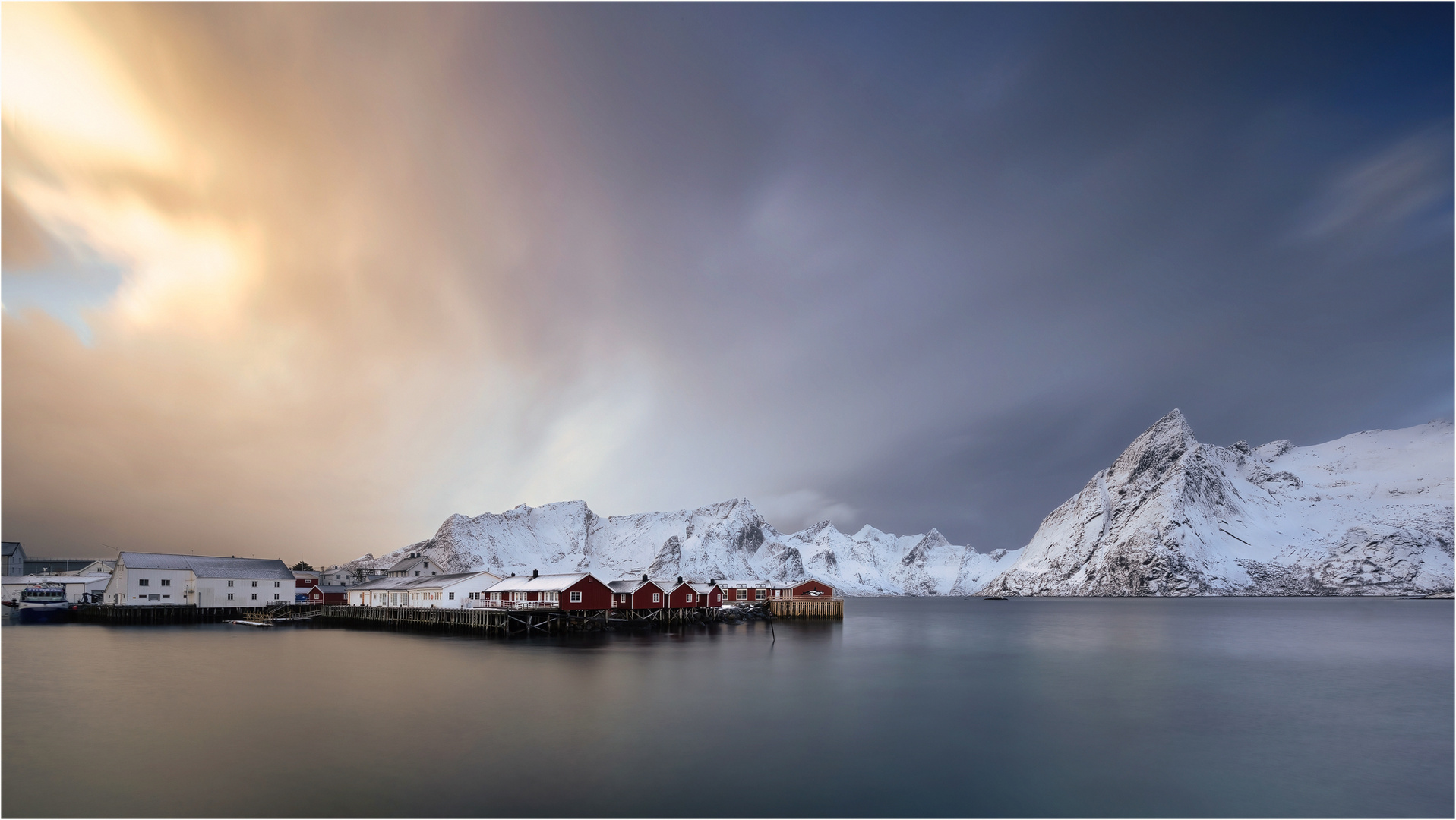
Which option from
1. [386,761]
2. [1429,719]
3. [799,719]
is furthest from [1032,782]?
[1429,719]

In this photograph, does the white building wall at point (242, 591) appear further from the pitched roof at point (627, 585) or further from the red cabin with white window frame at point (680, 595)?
the red cabin with white window frame at point (680, 595)

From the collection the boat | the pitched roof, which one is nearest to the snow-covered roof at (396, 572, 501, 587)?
the pitched roof

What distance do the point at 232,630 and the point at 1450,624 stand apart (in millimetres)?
133408

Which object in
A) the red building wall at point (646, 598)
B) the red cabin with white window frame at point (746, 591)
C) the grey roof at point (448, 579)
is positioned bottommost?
the red cabin with white window frame at point (746, 591)

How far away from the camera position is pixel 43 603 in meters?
98.2

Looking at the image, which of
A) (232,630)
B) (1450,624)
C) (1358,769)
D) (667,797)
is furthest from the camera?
(1450,624)

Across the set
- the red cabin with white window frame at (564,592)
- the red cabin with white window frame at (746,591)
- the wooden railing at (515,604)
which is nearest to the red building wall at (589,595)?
the red cabin with white window frame at (564,592)

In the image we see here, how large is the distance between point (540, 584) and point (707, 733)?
48.0 m

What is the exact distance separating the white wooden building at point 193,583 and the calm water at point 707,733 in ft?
117

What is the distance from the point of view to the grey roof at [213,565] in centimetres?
8009

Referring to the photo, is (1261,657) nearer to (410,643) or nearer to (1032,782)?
(1032,782)

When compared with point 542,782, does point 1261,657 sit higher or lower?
lower

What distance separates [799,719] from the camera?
26438 millimetres

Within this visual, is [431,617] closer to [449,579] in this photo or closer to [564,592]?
[449,579]
